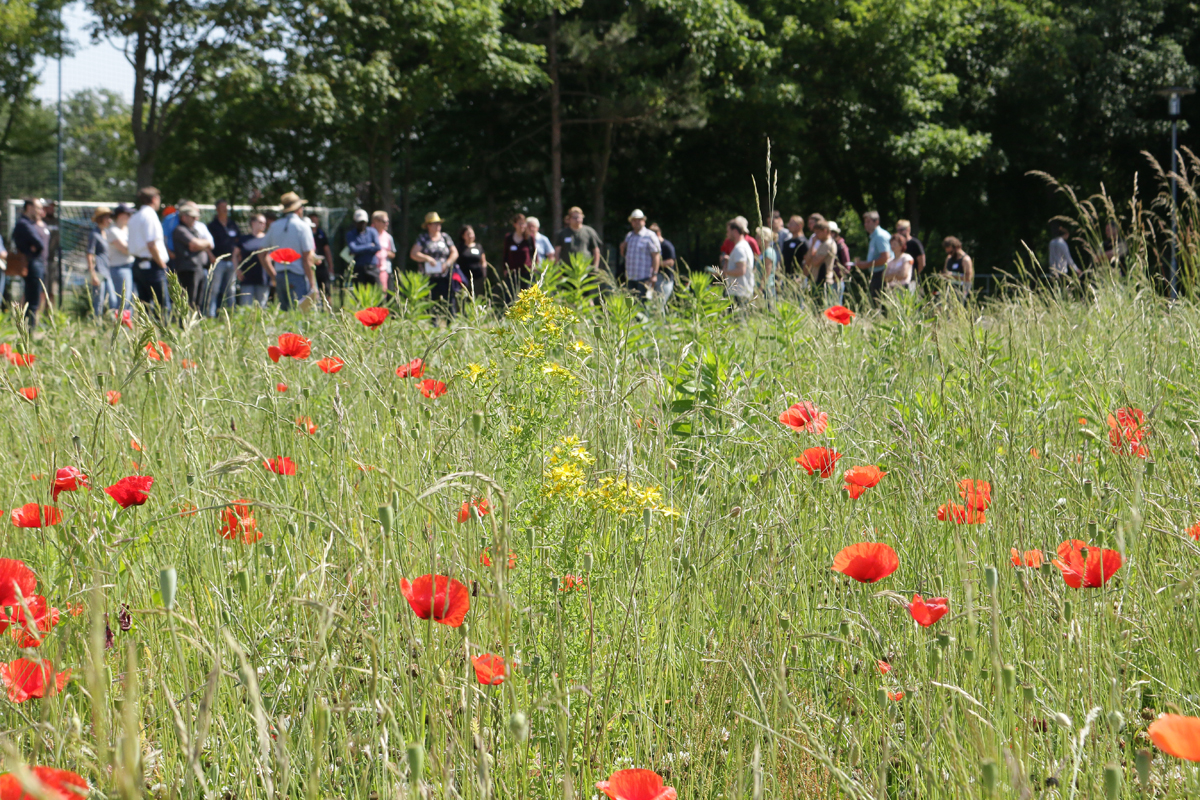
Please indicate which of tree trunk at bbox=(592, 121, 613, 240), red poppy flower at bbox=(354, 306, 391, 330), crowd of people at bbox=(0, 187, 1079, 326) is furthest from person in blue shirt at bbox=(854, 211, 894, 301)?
tree trunk at bbox=(592, 121, 613, 240)

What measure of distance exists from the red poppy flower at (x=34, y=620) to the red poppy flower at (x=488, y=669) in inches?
24.0

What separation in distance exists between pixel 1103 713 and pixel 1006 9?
96.5 feet

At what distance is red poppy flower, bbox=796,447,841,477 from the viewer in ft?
6.23

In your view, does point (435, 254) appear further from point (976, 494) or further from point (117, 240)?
point (976, 494)

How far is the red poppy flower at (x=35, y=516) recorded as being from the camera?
68.4 inches

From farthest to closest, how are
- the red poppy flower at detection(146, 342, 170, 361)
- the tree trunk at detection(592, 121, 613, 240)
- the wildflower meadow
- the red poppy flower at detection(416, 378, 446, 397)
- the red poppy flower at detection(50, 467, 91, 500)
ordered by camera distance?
1. the tree trunk at detection(592, 121, 613, 240)
2. the red poppy flower at detection(146, 342, 170, 361)
3. the red poppy flower at detection(416, 378, 446, 397)
4. the red poppy flower at detection(50, 467, 91, 500)
5. the wildflower meadow

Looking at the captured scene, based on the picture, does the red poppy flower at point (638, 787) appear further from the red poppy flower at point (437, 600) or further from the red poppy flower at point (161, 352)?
the red poppy flower at point (161, 352)

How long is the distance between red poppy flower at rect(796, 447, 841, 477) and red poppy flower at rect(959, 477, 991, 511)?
0.25m

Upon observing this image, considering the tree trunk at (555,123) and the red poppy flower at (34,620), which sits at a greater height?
the tree trunk at (555,123)

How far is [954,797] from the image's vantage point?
125 centimetres

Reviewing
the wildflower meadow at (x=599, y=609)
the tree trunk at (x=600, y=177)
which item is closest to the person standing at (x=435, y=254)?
the wildflower meadow at (x=599, y=609)

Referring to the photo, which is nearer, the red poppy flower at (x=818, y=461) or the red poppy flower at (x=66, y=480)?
the red poppy flower at (x=66, y=480)

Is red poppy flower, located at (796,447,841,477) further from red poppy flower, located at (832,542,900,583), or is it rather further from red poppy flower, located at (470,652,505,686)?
red poppy flower, located at (470,652,505,686)

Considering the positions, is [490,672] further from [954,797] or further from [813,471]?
[813,471]
